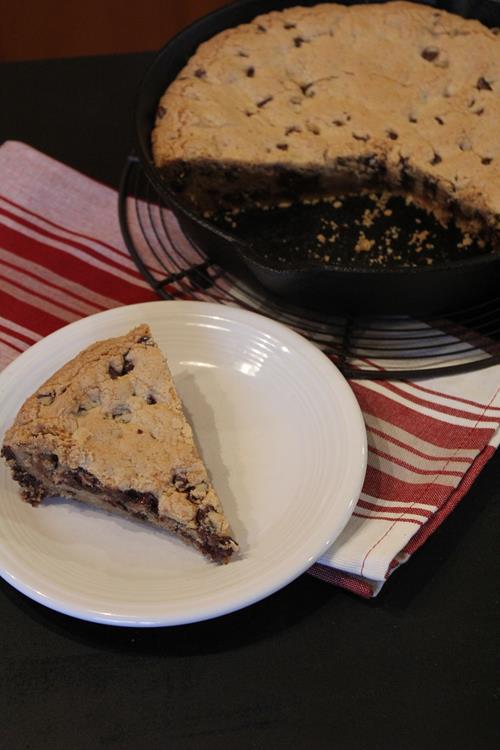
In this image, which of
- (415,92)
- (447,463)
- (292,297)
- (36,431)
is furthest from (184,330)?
(415,92)

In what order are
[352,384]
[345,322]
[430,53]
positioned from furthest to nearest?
1. [430,53]
2. [345,322]
3. [352,384]

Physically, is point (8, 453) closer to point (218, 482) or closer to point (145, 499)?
point (145, 499)

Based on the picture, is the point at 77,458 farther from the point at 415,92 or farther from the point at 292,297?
the point at 415,92

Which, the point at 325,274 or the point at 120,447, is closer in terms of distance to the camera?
the point at 120,447

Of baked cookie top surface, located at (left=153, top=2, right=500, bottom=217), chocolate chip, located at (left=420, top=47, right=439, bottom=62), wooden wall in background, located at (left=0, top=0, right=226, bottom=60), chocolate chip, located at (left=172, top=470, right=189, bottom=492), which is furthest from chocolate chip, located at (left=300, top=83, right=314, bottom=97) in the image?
wooden wall in background, located at (left=0, top=0, right=226, bottom=60)

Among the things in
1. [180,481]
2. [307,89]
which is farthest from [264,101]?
[180,481]

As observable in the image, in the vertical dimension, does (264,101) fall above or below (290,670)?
above

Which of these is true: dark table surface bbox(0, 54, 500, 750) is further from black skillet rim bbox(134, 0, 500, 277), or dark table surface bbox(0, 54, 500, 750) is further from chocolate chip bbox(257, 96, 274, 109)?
chocolate chip bbox(257, 96, 274, 109)
